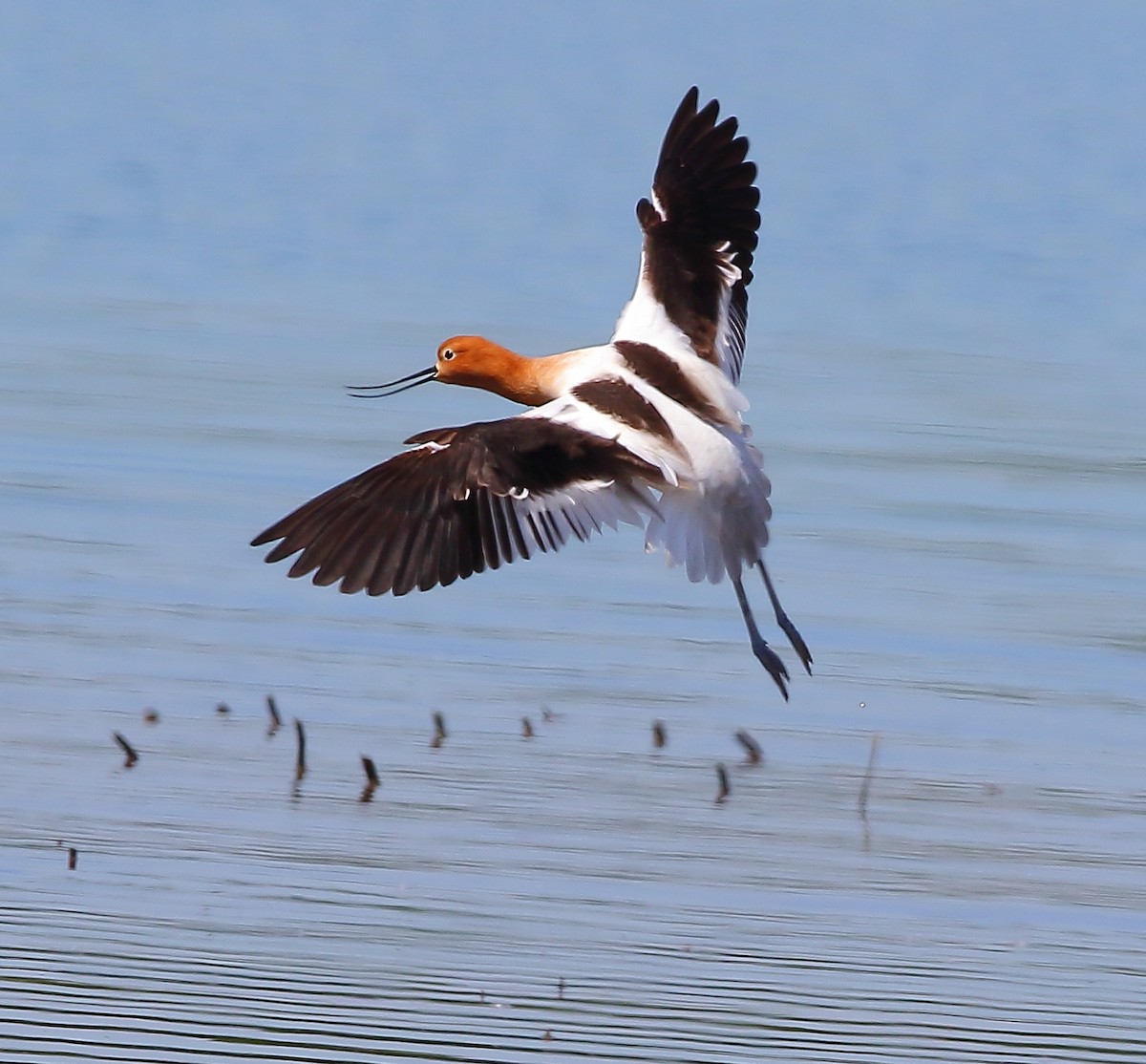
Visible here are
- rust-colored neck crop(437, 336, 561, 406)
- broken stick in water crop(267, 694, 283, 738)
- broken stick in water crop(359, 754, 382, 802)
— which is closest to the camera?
broken stick in water crop(359, 754, 382, 802)

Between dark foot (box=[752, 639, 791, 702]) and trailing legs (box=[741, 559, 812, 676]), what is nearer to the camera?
dark foot (box=[752, 639, 791, 702])

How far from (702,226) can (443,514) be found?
1.93m

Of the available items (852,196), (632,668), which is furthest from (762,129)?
(632,668)

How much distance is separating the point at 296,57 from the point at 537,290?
15.6 meters

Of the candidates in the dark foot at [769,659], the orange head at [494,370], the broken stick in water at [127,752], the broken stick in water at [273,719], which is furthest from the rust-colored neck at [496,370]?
the broken stick in water at [127,752]

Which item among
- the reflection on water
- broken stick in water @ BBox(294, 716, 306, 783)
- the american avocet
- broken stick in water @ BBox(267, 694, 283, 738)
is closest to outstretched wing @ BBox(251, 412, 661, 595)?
the american avocet

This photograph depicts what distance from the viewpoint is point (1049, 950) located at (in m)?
6.62

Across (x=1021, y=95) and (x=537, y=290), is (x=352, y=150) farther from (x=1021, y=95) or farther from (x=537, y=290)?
(x=1021, y=95)

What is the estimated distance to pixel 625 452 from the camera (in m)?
7.56

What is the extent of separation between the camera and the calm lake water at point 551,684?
6.16 metres

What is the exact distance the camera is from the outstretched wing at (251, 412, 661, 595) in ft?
23.8

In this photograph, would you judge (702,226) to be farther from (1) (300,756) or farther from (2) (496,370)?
(1) (300,756)

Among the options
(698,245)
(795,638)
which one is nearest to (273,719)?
(795,638)

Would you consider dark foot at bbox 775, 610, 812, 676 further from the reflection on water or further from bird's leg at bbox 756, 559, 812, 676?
the reflection on water
